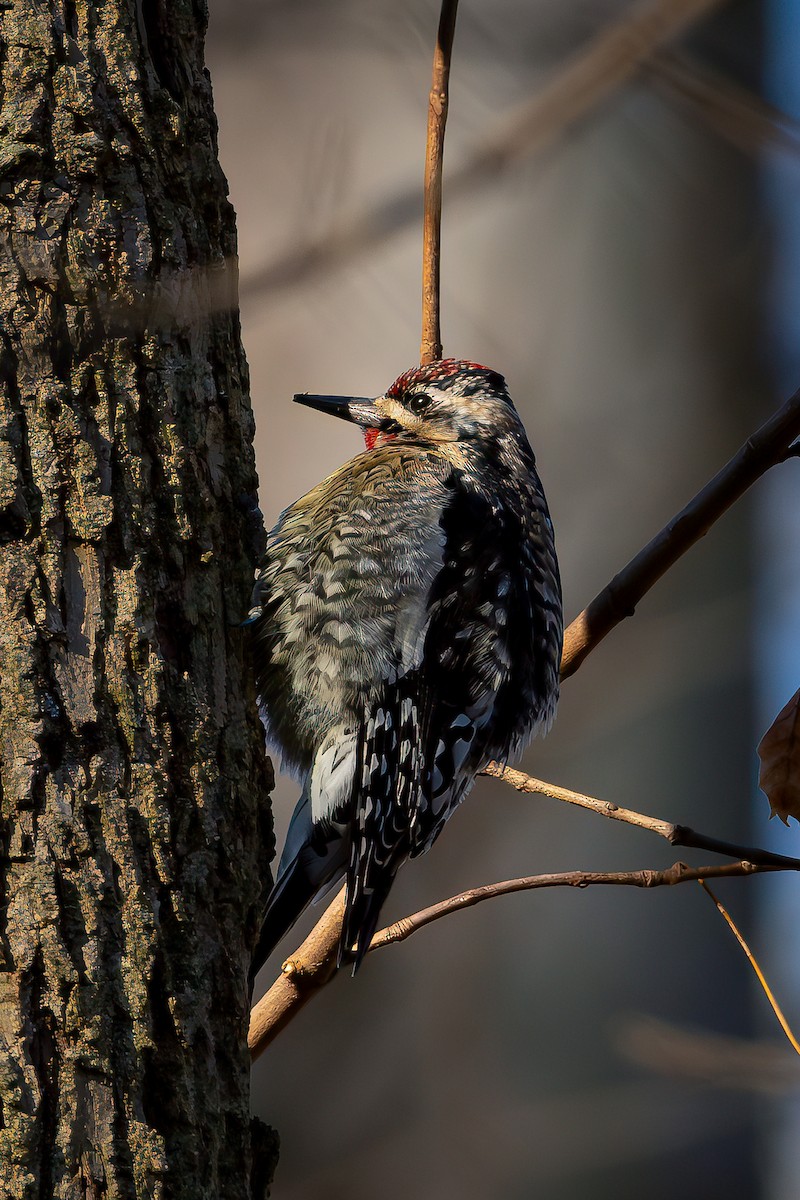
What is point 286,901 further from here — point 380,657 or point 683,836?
point 683,836

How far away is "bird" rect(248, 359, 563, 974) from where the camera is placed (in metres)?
2.06

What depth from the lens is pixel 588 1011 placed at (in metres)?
3.45

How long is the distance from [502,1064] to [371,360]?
2132 millimetres

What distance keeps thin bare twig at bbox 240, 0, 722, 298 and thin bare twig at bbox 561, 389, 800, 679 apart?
1.76 feet

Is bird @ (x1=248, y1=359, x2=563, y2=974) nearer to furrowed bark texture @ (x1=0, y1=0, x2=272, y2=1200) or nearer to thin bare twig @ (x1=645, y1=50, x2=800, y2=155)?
furrowed bark texture @ (x1=0, y1=0, x2=272, y2=1200)

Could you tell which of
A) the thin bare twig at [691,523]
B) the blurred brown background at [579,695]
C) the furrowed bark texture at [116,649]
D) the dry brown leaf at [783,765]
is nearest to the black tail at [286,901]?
the furrowed bark texture at [116,649]

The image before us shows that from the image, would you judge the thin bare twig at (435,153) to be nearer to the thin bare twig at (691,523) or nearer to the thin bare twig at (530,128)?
the thin bare twig at (530,128)

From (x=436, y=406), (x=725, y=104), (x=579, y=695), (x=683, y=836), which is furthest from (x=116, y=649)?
(x=579, y=695)

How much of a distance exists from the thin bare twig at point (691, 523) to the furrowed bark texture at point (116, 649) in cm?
64

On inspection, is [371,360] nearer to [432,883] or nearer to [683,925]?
[432,883]

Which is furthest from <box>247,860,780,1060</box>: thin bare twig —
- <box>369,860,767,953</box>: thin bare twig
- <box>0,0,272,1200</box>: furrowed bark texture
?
<box>0,0,272,1200</box>: furrowed bark texture

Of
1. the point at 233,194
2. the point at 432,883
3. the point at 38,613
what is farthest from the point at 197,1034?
the point at 233,194

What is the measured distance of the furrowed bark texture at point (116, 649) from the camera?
48.9 inches

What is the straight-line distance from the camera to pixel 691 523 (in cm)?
173
